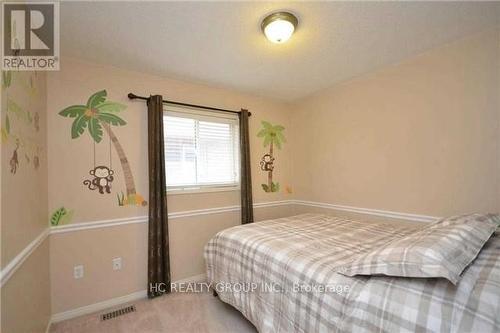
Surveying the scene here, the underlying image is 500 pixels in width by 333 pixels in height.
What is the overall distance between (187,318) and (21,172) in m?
1.63

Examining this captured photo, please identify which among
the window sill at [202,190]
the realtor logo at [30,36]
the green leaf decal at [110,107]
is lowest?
the window sill at [202,190]

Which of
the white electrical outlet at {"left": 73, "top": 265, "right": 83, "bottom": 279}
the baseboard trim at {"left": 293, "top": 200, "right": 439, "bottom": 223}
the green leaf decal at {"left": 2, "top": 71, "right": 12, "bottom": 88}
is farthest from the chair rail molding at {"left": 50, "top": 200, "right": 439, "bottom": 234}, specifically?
the green leaf decal at {"left": 2, "top": 71, "right": 12, "bottom": 88}

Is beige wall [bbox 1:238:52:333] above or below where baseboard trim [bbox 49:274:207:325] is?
above

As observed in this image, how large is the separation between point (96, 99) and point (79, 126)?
0.30 metres

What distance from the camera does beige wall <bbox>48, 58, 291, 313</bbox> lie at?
1939 millimetres

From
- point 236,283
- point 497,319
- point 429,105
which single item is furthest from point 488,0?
point 236,283

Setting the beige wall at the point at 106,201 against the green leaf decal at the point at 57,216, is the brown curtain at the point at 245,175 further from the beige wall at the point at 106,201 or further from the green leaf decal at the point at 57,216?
the green leaf decal at the point at 57,216

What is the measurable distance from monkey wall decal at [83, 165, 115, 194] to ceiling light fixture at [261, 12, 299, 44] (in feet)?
6.30

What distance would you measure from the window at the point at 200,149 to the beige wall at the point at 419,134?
1.26m

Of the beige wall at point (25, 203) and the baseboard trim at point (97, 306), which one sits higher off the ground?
the beige wall at point (25, 203)

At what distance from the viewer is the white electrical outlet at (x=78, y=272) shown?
6.47 feet

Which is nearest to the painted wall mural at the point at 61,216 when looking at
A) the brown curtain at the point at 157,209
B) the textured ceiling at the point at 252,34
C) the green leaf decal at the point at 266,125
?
the brown curtain at the point at 157,209

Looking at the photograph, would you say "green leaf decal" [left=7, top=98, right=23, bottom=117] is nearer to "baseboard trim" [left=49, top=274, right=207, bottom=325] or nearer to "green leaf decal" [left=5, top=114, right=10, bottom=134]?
"green leaf decal" [left=5, top=114, right=10, bottom=134]

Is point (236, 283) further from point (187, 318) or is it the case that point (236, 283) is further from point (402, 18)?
point (402, 18)
